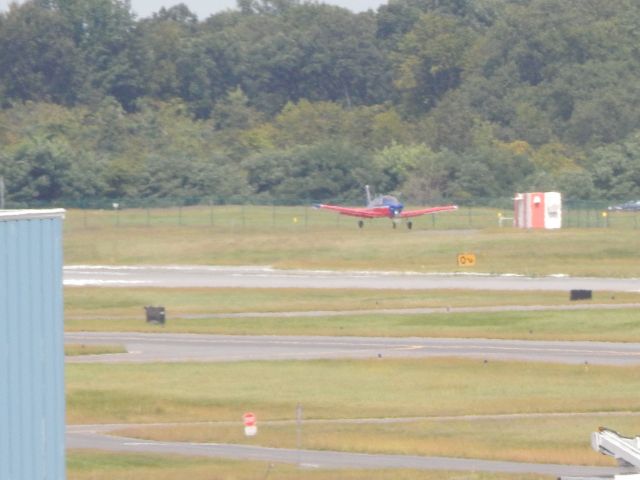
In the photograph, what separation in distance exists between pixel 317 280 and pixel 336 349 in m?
34.3

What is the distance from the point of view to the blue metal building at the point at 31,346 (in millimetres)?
17922

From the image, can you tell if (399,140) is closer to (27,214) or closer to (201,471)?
(201,471)

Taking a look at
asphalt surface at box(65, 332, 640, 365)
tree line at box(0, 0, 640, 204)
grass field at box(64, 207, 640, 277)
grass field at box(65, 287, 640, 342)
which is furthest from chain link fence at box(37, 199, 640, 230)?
asphalt surface at box(65, 332, 640, 365)

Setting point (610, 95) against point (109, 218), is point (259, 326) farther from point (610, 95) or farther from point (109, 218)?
point (610, 95)

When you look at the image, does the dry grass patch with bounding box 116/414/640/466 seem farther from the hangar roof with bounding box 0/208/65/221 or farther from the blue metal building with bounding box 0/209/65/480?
the hangar roof with bounding box 0/208/65/221

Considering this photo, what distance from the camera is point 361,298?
257 ft

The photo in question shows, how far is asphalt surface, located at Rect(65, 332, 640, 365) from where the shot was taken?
5194 cm

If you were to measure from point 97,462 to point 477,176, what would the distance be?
125 meters

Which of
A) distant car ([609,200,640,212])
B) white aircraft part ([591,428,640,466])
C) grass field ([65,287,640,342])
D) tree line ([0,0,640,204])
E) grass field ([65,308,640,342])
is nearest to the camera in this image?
white aircraft part ([591,428,640,466])

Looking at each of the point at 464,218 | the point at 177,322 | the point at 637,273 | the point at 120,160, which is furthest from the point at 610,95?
the point at 177,322

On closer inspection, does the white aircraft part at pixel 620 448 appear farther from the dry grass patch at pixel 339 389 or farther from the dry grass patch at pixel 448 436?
the dry grass patch at pixel 339 389

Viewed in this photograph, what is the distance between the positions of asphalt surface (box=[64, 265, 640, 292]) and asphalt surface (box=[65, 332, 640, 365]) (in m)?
23.5

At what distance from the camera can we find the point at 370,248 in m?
110

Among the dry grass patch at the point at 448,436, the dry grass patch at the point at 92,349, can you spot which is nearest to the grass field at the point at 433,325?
the dry grass patch at the point at 92,349
